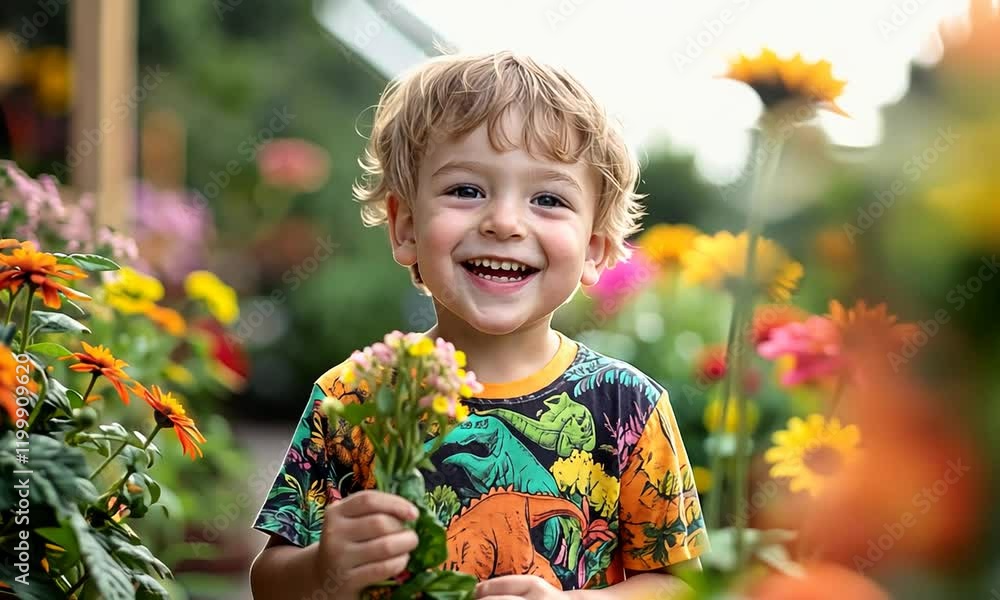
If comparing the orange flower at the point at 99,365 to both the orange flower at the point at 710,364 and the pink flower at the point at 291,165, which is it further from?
the pink flower at the point at 291,165

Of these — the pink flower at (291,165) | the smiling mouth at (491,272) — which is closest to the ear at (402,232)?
the smiling mouth at (491,272)

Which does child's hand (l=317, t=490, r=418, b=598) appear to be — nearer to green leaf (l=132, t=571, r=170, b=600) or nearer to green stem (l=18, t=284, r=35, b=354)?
green leaf (l=132, t=571, r=170, b=600)

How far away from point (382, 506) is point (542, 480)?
294 millimetres

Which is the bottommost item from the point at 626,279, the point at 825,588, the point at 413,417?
the point at 825,588

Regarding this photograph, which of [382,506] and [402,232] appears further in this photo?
[402,232]

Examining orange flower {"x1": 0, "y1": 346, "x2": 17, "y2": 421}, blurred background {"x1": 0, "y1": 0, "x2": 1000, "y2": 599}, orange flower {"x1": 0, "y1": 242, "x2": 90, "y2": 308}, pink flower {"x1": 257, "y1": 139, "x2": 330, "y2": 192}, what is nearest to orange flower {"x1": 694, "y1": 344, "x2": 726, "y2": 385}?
blurred background {"x1": 0, "y1": 0, "x2": 1000, "y2": 599}

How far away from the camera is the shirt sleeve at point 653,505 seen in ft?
4.46

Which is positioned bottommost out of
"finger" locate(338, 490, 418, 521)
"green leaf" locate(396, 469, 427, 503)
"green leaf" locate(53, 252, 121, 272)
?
"finger" locate(338, 490, 418, 521)

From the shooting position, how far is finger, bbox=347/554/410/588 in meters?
1.08

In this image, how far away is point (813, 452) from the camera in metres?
1.91

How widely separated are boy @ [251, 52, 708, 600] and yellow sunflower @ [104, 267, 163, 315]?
0.92 metres

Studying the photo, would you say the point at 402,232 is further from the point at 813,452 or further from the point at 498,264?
the point at 813,452

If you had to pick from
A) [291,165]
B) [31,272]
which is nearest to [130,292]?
[31,272]

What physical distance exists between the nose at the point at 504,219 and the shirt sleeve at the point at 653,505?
12.2 inches
